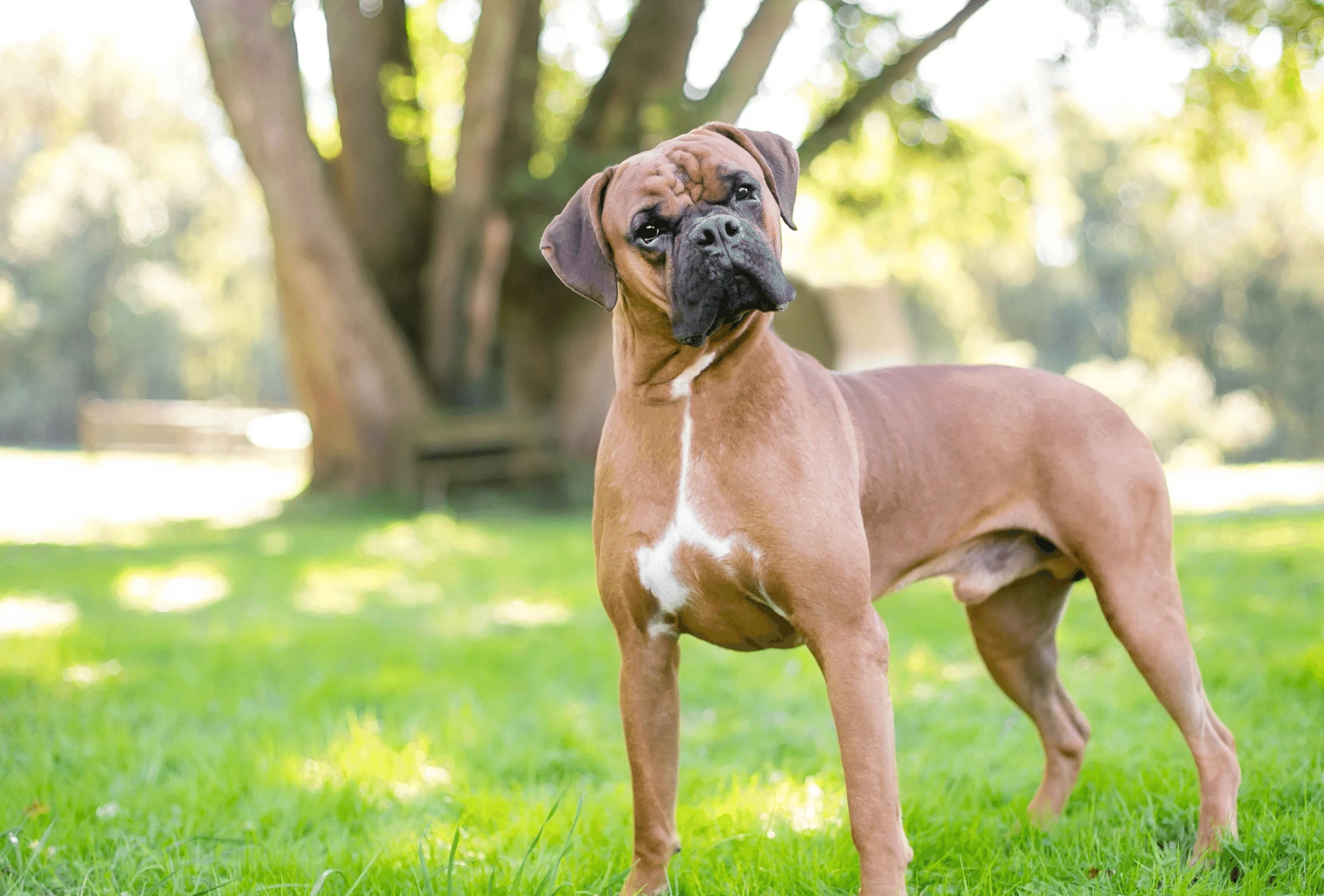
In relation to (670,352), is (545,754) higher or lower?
lower

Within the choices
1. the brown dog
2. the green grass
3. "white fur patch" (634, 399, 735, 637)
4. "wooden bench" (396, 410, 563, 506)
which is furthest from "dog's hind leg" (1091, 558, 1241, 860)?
"wooden bench" (396, 410, 563, 506)

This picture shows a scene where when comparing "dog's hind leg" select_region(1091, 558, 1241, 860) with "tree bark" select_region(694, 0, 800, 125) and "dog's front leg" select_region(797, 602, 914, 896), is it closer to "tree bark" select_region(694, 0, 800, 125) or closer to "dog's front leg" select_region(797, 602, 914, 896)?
"dog's front leg" select_region(797, 602, 914, 896)

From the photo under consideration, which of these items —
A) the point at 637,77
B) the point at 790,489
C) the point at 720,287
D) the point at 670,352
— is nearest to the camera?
the point at 720,287

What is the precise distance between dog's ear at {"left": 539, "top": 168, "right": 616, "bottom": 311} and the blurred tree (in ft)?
24.2

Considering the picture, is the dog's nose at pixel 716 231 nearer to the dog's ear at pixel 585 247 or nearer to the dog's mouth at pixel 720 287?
the dog's mouth at pixel 720 287

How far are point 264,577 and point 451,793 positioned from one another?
5.38 metres

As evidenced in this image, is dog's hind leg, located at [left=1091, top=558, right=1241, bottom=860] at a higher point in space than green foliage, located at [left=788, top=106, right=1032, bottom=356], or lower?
lower

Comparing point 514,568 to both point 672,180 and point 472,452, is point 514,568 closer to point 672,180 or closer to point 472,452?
point 472,452

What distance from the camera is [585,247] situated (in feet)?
8.80

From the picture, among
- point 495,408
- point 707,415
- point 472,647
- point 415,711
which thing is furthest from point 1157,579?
point 495,408

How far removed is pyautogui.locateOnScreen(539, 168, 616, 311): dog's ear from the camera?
2654mm

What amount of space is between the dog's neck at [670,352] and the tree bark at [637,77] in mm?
8188

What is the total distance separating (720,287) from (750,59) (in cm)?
795

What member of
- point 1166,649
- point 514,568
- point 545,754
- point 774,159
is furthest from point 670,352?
point 514,568
